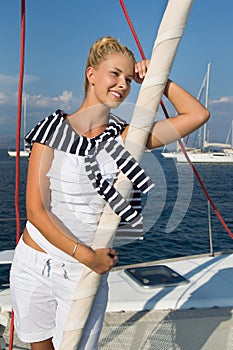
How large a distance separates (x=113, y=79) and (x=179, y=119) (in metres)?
0.27

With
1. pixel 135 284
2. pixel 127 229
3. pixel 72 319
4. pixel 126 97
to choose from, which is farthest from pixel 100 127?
pixel 135 284

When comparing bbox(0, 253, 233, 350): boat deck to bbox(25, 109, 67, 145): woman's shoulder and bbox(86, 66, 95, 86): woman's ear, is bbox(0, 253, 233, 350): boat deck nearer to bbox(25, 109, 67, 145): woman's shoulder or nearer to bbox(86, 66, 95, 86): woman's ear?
bbox(25, 109, 67, 145): woman's shoulder

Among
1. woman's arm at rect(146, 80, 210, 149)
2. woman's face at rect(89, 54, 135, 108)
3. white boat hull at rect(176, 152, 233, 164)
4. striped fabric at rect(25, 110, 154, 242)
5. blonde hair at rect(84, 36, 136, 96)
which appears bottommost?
white boat hull at rect(176, 152, 233, 164)

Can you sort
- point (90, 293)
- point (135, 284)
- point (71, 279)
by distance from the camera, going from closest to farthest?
point (90, 293)
point (71, 279)
point (135, 284)

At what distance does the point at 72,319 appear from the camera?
1.45 m

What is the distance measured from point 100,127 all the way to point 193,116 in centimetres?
34

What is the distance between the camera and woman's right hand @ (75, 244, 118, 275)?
1382 millimetres

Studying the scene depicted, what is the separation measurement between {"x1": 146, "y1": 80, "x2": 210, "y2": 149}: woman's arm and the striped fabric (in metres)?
0.12

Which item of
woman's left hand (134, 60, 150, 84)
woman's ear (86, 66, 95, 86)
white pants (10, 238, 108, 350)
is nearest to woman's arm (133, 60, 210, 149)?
woman's left hand (134, 60, 150, 84)

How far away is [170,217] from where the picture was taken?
1.80m

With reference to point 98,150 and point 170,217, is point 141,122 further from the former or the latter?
point 170,217

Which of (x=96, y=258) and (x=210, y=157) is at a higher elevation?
(x=96, y=258)

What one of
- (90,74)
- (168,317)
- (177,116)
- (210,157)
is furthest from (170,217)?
(210,157)

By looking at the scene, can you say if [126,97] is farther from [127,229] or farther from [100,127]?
[127,229]
